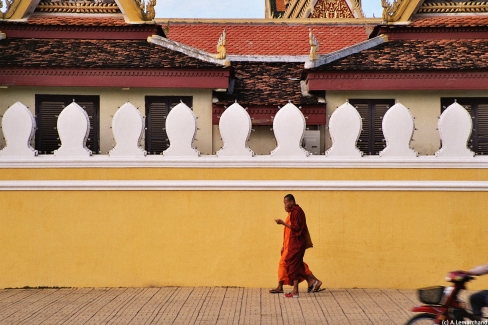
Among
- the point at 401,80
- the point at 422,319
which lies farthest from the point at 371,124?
the point at 422,319

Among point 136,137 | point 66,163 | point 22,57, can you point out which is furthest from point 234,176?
point 22,57

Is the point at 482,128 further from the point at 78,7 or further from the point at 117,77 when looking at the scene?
the point at 78,7

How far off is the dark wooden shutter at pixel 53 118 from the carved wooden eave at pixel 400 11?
5.68 metres

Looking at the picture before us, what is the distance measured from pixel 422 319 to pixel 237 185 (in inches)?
163

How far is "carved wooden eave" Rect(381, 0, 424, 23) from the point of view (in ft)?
56.9

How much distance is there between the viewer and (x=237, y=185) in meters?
11.9

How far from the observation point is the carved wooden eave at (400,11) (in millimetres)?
17328

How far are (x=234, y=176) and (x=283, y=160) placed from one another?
26.5 inches

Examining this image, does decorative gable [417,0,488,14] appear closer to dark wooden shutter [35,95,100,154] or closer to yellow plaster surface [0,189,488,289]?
dark wooden shutter [35,95,100,154]

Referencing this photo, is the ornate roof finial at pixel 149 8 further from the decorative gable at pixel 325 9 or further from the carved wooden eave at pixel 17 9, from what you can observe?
the decorative gable at pixel 325 9

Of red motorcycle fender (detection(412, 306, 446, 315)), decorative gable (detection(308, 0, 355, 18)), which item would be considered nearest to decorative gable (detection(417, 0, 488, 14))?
decorative gable (detection(308, 0, 355, 18))

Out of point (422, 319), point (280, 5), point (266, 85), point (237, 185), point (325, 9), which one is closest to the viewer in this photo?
point (422, 319)

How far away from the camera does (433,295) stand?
7.98 metres

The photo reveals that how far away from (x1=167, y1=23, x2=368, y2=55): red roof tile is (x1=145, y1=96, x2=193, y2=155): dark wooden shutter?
4.69m
